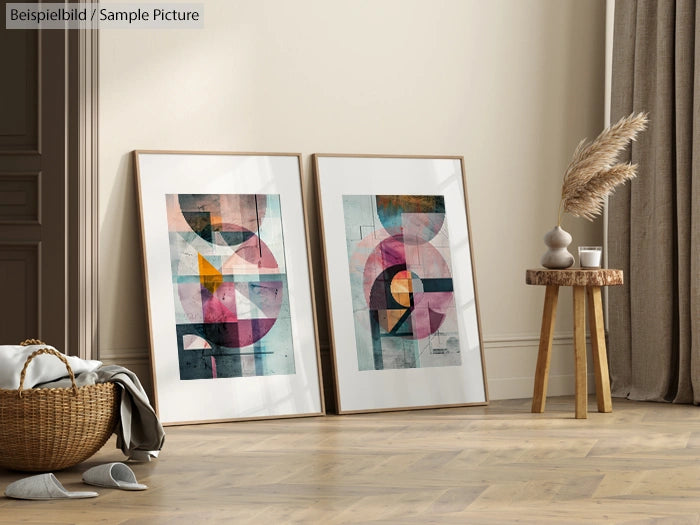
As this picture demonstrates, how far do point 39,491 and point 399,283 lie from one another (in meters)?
2.26

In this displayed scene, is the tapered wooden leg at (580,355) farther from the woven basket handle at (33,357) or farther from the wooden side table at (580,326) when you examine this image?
the woven basket handle at (33,357)

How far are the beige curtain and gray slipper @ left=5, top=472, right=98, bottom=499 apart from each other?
10.0 ft

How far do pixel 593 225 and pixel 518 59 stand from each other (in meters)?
0.98

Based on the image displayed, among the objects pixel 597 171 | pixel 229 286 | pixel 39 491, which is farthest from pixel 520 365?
pixel 39 491

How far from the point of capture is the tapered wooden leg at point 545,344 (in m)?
4.43

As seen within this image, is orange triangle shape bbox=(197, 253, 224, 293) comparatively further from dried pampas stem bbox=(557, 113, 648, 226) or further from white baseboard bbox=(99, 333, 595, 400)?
dried pampas stem bbox=(557, 113, 648, 226)

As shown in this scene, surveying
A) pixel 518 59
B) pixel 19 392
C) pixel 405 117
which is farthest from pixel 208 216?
pixel 518 59

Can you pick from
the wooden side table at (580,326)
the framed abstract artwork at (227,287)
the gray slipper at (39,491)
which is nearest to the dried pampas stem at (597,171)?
the wooden side table at (580,326)

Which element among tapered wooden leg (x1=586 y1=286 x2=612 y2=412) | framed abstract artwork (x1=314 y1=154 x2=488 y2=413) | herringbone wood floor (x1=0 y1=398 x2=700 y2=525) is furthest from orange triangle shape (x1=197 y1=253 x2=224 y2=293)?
tapered wooden leg (x1=586 y1=286 x2=612 y2=412)

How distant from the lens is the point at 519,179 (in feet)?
16.5

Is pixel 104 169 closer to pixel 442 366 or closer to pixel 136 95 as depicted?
pixel 136 95

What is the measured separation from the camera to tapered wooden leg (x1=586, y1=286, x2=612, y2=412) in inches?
171

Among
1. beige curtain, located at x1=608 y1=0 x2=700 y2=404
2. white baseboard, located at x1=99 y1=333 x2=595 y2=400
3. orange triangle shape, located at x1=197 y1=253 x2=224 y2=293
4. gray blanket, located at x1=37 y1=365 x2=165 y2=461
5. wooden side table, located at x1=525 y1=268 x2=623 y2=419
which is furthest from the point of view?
white baseboard, located at x1=99 y1=333 x2=595 y2=400

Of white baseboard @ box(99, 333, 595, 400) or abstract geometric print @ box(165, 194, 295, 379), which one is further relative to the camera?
white baseboard @ box(99, 333, 595, 400)
